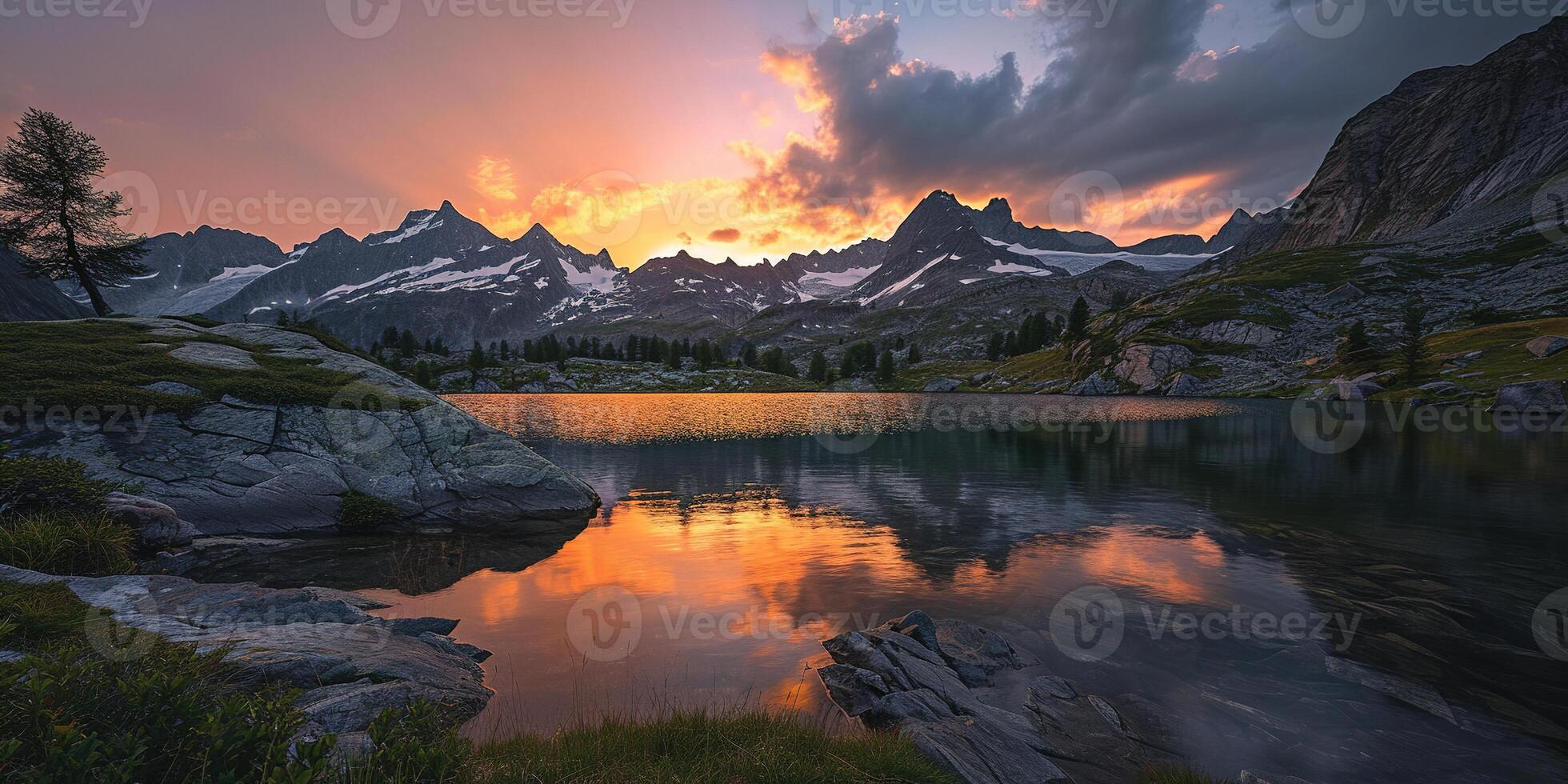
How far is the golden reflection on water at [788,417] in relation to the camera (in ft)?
241

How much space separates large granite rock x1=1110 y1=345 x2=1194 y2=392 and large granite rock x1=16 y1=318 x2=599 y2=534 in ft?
566

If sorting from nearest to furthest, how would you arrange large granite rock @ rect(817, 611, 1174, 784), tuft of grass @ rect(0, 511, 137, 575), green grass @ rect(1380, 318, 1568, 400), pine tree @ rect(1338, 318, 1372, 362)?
large granite rock @ rect(817, 611, 1174, 784) < tuft of grass @ rect(0, 511, 137, 575) < green grass @ rect(1380, 318, 1568, 400) < pine tree @ rect(1338, 318, 1372, 362)

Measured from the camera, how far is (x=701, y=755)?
826cm

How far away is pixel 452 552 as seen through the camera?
22.7 metres

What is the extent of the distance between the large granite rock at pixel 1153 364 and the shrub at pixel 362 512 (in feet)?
589

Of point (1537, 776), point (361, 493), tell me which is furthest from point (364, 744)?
point (361, 493)

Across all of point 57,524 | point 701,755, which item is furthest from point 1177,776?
point 57,524

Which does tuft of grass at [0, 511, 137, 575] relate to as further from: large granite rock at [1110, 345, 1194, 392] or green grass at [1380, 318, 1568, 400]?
large granite rock at [1110, 345, 1194, 392]

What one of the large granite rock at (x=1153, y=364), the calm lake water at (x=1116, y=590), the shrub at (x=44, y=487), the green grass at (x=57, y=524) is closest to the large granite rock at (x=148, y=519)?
the green grass at (x=57, y=524)

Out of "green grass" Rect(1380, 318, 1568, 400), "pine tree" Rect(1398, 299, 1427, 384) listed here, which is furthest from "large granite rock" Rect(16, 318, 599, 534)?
"pine tree" Rect(1398, 299, 1427, 384)

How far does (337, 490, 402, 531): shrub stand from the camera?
24.4 meters

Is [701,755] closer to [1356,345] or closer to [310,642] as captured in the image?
[310,642]

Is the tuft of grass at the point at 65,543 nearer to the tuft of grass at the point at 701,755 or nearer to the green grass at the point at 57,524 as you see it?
the green grass at the point at 57,524

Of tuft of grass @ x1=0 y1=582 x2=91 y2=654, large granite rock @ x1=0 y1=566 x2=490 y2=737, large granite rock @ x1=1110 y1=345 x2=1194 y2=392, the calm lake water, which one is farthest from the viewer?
large granite rock @ x1=1110 y1=345 x2=1194 y2=392
